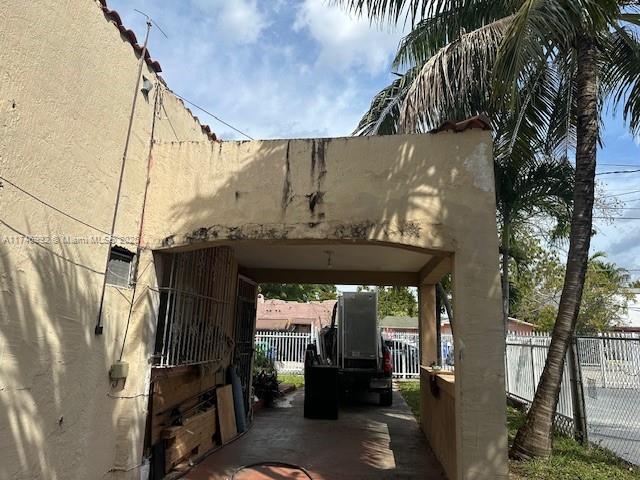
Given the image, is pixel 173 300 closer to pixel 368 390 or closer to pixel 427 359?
pixel 427 359

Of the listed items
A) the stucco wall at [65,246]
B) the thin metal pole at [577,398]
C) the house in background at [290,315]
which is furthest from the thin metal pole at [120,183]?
the house in background at [290,315]

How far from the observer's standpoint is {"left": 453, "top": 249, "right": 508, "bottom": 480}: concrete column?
14.7ft

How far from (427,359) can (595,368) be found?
2.93 metres

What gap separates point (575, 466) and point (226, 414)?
5253 millimetres

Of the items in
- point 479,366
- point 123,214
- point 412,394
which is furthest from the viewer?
point 412,394

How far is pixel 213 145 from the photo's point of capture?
5613 mm

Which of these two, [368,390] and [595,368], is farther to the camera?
[368,390]

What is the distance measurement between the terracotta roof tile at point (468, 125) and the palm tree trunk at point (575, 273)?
7.91ft

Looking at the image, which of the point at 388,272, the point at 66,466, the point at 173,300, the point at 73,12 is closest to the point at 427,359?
the point at 388,272

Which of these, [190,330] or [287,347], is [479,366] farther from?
[287,347]

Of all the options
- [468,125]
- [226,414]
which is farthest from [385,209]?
[226,414]

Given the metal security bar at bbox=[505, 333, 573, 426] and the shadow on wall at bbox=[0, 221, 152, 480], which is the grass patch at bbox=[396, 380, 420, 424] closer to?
the metal security bar at bbox=[505, 333, 573, 426]

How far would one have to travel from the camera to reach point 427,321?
9625 millimetres

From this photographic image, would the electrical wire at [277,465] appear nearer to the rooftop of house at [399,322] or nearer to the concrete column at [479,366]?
the concrete column at [479,366]
